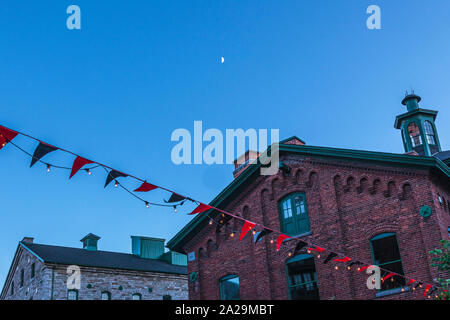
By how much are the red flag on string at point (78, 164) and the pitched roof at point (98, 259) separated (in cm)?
2267

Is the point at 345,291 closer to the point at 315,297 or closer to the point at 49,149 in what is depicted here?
the point at 315,297

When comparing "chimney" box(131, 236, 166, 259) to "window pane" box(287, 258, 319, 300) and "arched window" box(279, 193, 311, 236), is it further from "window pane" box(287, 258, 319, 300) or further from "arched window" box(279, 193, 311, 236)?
"window pane" box(287, 258, 319, 300)

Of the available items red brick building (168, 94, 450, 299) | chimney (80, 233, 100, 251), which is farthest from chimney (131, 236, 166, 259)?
red brick building (168, 94, 450, 299)

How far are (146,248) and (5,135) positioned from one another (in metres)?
31.3

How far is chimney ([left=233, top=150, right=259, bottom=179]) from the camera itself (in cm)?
2820

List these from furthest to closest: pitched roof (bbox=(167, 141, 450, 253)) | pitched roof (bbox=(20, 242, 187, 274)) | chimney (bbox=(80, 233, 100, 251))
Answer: chimney (bbox=(80, 233, 100, 251)), pitched roof (bbox=(20, 242, 187, 274)), pitched roof (bbox=(167, 141, 450, 253))

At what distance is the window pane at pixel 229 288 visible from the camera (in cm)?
2189

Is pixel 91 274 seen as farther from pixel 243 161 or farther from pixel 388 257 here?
pixel 388 257

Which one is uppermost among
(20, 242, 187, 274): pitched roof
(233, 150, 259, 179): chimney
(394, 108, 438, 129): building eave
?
(394, 108, 438, 129): building eave

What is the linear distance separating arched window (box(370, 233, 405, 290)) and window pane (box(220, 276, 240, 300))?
250 inches

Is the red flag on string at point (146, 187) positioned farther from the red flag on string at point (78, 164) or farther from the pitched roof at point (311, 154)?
the pitched roof at point (311, 154)

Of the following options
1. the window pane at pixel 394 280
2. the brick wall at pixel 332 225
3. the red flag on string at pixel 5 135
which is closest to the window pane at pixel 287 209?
the brick wall at pixel 332 225

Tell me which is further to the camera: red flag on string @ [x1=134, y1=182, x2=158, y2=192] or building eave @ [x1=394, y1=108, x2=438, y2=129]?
building eave @ [x1=394, y1=108, x2=438, y2=129]
